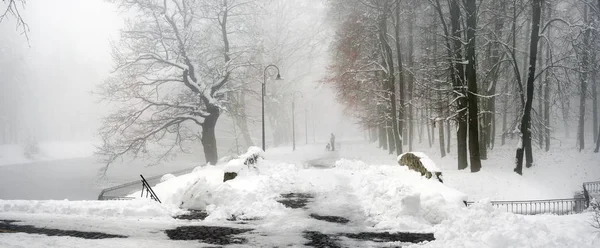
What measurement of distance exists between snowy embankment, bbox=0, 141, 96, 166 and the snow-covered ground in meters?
41.6

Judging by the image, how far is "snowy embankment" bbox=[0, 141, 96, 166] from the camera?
53125 millimetres

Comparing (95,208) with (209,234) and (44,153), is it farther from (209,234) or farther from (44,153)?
(44,153)

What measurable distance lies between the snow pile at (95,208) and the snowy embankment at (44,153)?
4136 centimetres

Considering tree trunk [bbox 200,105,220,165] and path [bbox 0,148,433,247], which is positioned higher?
tree trunk [bbox 200,105,220,165]

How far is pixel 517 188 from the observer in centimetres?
1873

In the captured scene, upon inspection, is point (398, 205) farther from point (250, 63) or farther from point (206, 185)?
point (250, 63)

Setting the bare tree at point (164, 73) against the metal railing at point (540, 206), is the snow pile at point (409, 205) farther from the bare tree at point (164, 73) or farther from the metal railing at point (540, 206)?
the bare tree at point (164, 73)

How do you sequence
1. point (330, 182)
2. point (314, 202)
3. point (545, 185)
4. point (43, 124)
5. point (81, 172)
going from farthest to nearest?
point (43, 124) < point (81, 172) < point (545, 185) < point (330, 182) < point (314, 202)

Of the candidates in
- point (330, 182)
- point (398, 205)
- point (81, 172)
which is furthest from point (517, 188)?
point (81, 172)

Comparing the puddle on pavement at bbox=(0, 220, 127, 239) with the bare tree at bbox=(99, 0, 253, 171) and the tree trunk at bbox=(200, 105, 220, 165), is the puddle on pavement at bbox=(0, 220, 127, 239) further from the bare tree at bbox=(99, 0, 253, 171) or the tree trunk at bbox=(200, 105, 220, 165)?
the tree trunk at bbox=(200, 105, 220, 165)

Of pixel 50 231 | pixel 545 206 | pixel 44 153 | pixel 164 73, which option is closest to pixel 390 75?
pixel 545 206

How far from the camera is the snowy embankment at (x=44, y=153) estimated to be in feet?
174

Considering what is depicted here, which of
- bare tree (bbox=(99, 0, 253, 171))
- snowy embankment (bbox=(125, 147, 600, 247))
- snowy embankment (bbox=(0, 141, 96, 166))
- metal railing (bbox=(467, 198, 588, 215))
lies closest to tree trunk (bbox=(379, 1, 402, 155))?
snowy embankment (bbox=(125, 147, 600, 247))

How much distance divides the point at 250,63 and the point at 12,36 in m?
52.7
